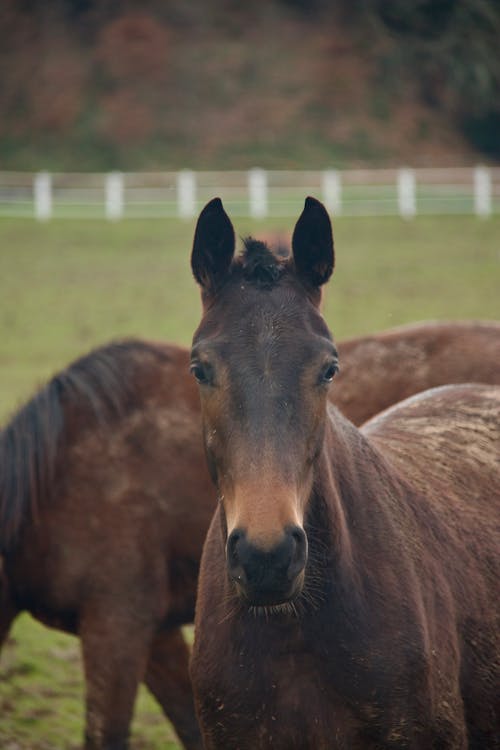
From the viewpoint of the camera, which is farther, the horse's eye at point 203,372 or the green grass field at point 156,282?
the green grass field at point 156,282

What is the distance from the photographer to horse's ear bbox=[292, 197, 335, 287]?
10.4 feet

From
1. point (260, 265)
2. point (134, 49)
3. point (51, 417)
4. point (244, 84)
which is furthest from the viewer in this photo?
point (134, 49)

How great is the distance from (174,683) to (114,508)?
0.90 meters

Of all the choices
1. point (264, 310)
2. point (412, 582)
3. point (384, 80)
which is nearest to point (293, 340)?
point (264, 310)

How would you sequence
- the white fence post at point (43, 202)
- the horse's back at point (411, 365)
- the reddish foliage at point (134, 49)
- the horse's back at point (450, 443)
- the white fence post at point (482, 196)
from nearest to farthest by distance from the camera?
the horse's back at point (450, 443) → the horse's back at point (411, 365) → the white fence post at point (43, 202) → the white fence post at point (482, 196) → the reddish foliage at point (134, 49)

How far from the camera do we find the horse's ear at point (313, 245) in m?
3.17

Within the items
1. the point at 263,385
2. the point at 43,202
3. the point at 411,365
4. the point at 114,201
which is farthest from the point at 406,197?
the point at 263,385

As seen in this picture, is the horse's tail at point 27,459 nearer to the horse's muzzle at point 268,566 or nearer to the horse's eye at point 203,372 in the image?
the horse's eye at point 203,372

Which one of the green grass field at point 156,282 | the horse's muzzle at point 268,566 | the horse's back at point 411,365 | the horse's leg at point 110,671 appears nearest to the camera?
the horse's muzzle at point 268,566

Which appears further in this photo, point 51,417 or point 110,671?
point 51,417

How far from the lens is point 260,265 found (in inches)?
122

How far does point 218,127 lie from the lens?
34156mm

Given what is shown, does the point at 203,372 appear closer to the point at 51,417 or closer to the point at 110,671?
the point at 110,671

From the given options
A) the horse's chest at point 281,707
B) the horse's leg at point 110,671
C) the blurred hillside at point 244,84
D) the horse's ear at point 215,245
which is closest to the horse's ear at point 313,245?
the horse's ear at point 215,245
